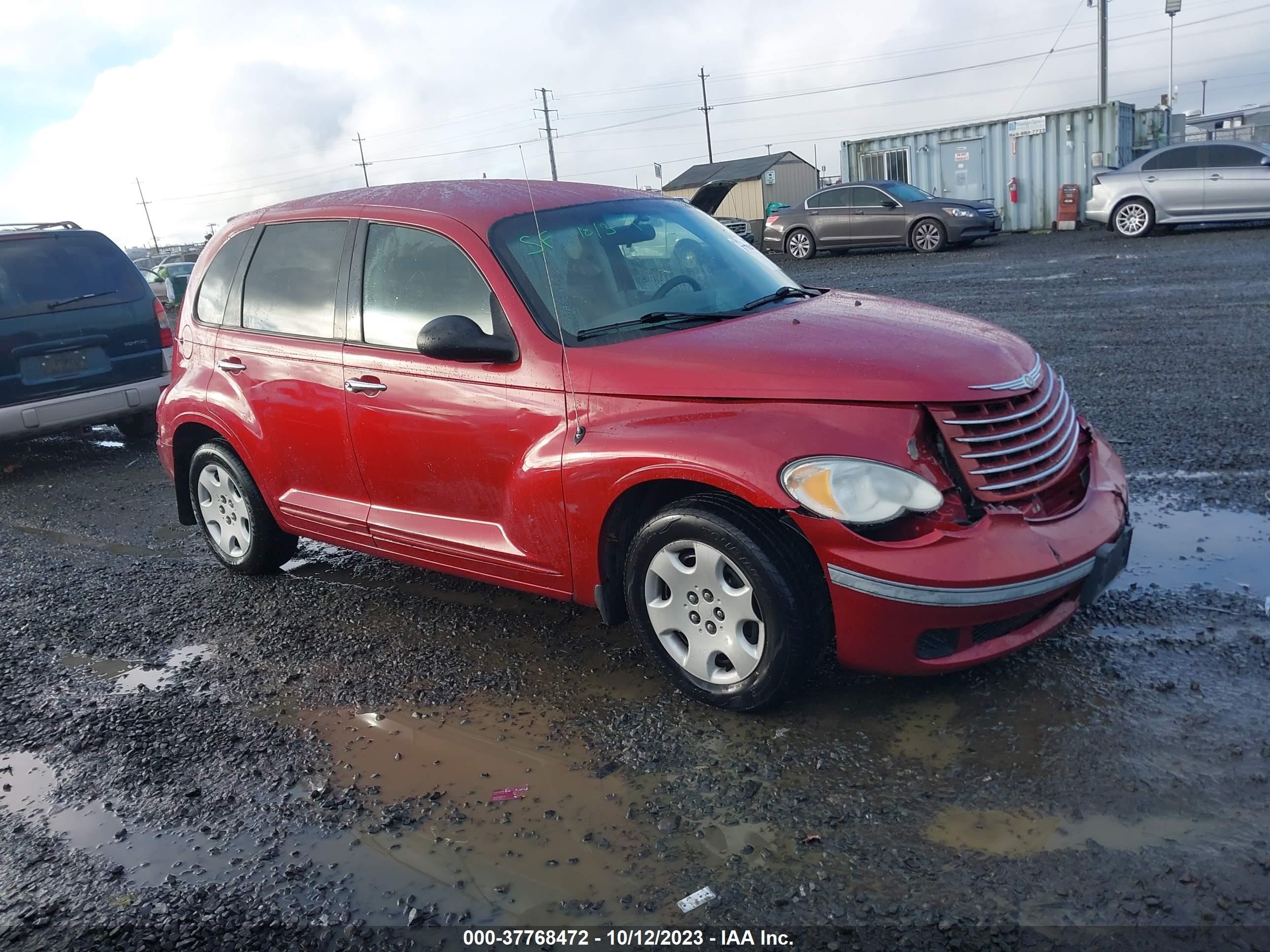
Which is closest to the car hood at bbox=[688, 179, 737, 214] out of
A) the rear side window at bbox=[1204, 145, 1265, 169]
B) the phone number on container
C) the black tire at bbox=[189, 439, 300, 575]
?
the black tire at bbox=[189, 439, 300, 575]

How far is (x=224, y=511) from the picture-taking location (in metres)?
5.36

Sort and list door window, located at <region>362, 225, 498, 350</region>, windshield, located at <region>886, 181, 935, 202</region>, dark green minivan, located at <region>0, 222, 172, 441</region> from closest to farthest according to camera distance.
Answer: door window, located at <region>362, 225, 498, 350</region>, dark green minivan, located at <region>0, 222, 172, 441</region>, windshield, located at <region>886, 181, 935, 202</region>

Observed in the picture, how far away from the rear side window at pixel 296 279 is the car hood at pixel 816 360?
57.2 inches

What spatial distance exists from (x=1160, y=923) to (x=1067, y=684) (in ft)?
3.76

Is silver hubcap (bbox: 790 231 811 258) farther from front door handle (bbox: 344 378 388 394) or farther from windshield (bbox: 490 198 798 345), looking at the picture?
front door handle (bbox: 344 378 388 394)

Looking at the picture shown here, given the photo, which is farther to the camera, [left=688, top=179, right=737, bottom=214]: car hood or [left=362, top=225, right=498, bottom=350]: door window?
[left=688, top=179, right=737, bottom=214]: car hood

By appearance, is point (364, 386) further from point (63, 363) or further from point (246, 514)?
point (63, 363)

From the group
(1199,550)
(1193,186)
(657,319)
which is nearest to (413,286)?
(657,319)

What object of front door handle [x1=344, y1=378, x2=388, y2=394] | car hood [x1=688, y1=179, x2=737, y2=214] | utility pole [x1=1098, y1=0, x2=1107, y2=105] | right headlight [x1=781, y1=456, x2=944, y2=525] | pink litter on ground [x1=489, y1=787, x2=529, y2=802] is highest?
utility pole [x1=1098, y1=0, x2=1107, y2=105]

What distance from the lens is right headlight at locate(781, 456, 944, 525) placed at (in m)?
3.08

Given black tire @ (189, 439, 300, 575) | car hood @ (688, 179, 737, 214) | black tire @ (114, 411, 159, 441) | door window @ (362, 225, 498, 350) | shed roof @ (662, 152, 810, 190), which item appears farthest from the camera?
shed roof @ (662, 152, 810, 190)

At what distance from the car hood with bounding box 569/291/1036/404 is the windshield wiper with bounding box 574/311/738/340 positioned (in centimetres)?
9

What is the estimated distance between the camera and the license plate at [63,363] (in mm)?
7957

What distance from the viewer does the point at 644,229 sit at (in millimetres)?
4355
